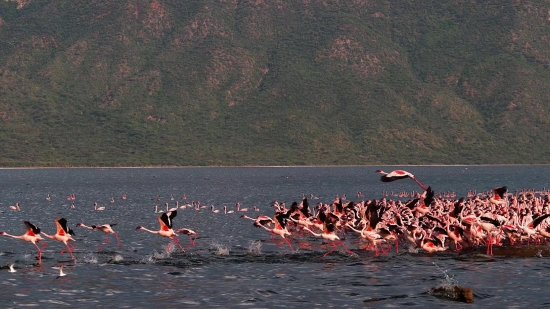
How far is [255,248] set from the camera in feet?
145

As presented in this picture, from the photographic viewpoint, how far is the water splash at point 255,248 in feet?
142

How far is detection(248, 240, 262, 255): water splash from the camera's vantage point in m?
43.1

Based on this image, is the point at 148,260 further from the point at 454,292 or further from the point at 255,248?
the point at 454,292

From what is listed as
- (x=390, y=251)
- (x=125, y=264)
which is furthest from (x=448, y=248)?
(x=125, y=264)

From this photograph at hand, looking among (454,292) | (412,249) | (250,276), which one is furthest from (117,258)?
(454,292)

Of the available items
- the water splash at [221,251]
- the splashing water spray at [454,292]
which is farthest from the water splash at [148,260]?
the splashing water spray at [454,292]

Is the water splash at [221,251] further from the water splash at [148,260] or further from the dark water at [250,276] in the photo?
the water splash at [148,260]

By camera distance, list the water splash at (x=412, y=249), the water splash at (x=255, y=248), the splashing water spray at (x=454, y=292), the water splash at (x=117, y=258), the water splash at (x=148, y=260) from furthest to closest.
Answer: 1. the water splash at (x=255, y=248)
2. the water splash at (x=412, y=249)
3. the water splash at (x=117, y=258)
4. the water splash at (x=148, y=260)
5. the splashing water spray at (x=454, y=292)

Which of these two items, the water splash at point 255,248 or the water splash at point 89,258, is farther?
the water splash at point 255,248

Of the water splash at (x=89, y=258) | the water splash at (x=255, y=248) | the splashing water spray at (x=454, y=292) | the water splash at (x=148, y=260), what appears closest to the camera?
the splashing water spray at (x=454, y=292)

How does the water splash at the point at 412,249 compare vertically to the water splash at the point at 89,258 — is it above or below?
above

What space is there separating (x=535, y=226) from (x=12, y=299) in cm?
2280

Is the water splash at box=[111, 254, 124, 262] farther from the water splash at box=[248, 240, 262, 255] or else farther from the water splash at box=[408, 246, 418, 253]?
the water splash at box=[408, 246, 418, 253]

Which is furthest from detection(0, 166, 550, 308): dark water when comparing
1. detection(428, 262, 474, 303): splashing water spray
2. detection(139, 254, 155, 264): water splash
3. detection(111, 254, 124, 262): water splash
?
detection(428, 262, 474, 303): splashing water spray
